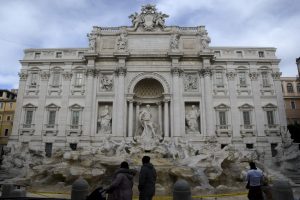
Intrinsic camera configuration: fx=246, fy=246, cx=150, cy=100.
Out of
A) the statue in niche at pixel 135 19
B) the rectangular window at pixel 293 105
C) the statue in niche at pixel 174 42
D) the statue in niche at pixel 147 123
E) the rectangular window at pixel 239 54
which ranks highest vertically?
the statue in niche at pixel 135 19

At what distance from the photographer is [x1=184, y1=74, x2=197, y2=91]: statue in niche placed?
2579 centimetres

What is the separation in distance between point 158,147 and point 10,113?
91.8 feet

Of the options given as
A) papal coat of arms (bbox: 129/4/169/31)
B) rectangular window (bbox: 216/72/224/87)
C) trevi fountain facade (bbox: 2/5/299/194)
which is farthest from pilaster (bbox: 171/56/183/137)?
papal coat of arms (bbox: 129/4/169/31)

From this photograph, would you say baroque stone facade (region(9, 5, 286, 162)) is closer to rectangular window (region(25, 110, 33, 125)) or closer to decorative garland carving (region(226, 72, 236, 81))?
rectangular window (region(25, 110, 33, 125))

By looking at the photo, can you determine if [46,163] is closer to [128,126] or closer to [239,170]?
[128,126]

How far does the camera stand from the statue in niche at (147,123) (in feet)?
78.0

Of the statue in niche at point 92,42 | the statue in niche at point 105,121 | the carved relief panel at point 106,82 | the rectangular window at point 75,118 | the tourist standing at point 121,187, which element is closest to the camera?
the tourist standing at point 121,187

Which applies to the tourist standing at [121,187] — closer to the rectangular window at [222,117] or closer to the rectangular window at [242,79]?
the rectangular window at [222,117]

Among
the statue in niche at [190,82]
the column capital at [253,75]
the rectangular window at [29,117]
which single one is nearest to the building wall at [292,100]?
the column capital at [253,75]

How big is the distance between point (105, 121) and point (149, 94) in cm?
563

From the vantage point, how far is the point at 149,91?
88.4 feet

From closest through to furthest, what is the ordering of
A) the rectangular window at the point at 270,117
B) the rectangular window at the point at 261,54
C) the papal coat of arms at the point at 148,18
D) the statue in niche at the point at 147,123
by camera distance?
the statue in niche at the point at 147,123
the rectangular window at the point at 270,117
the rectangular window at the point at 261,54
the papal coat of arms at the point at 148,18

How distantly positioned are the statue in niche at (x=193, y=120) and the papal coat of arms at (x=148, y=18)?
32.9 feet

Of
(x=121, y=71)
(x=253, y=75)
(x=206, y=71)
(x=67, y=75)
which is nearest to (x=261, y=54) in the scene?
(x=253, y=75)
